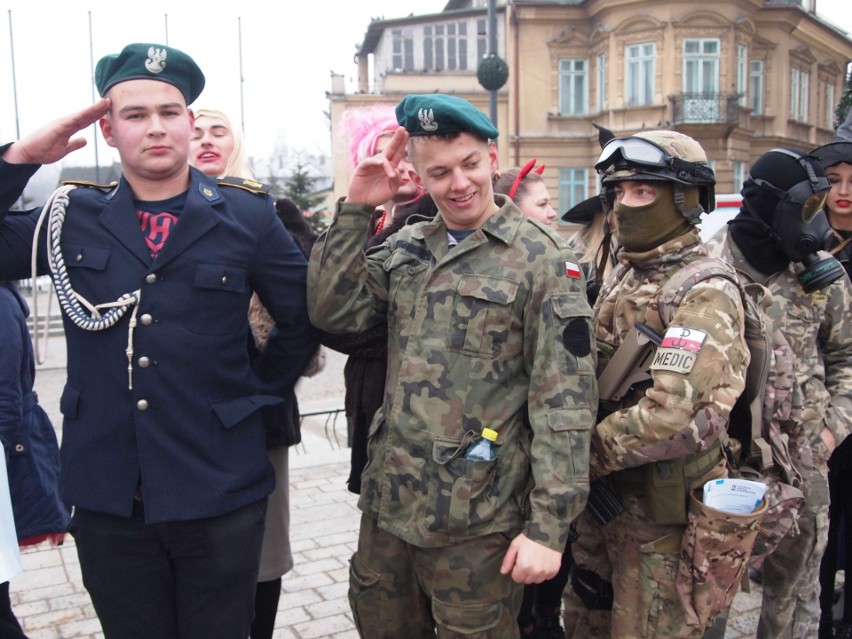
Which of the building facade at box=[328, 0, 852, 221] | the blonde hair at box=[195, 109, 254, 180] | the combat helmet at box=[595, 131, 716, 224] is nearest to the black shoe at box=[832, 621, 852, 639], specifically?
the combat helmet at box=[595, 131, 716, 224]

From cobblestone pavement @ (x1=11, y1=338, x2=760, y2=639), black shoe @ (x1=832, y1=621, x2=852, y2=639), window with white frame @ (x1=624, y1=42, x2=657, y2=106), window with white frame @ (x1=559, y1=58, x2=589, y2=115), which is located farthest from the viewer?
window with white frame @ (x1=559, y1=58, x2=589, y2=115)

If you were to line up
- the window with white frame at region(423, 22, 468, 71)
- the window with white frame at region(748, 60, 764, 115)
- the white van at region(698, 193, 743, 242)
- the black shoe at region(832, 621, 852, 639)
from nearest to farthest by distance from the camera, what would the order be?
the black shoe at region(832, 621, 852, 639)
the white van at region(698, 193, 743, 242)
the window with white frame at region(748, 60, 764, 115)
the window with white frame at region(423, 22, 468, 71)

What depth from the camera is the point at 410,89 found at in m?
26.9

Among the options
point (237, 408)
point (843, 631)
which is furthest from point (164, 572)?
point (843, 631)

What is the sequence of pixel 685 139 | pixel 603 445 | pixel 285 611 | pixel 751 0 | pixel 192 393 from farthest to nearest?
1. pixel 751 0
2. pixel 285 611
3. pixel 685 139
4. pixel 603 445
5. pixel 192 393

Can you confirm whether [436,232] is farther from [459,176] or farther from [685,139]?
[685,139]

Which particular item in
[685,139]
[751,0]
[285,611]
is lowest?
[285,611]

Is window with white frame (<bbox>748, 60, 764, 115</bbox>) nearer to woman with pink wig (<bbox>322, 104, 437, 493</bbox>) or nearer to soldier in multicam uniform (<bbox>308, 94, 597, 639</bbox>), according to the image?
woman with pink wig (<bbox>322, 104, 437, 493</bbox>)

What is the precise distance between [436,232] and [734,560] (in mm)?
1371

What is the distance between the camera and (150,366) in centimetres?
215

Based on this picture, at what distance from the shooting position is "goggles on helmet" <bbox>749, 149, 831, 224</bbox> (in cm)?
293

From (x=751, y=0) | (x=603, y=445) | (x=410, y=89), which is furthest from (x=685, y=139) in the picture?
(x=751, y=0)

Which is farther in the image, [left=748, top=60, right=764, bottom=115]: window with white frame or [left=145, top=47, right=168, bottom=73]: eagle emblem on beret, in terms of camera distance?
[left=748, top=60, right=764, bottom=115]: window with white frame

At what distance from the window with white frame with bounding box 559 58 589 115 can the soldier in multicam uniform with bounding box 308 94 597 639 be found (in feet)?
84.2
